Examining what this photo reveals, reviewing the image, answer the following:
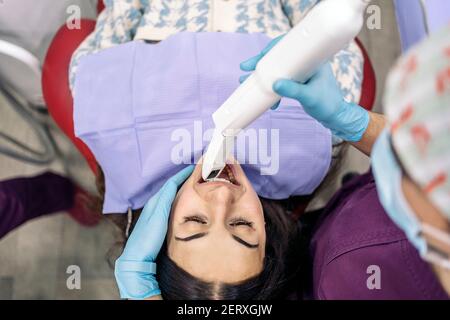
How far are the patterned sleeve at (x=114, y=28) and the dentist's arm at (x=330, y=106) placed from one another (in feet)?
1.30

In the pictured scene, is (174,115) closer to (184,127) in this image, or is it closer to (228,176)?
(184,127)

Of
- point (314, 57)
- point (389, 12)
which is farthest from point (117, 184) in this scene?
point (389, 12)

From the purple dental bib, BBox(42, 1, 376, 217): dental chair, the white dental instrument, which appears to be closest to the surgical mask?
the white dental instrument

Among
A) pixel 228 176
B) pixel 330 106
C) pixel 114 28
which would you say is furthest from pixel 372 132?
pixel 114 28

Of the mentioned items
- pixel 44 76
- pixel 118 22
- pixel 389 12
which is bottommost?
pixel 44 76

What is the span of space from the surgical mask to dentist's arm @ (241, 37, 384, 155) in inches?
7.9

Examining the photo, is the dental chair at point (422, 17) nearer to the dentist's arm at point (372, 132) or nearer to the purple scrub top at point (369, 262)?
the dentist's arm at point (372, 132)

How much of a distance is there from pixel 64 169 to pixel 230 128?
87 centimetres

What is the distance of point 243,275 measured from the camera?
2.34 ft

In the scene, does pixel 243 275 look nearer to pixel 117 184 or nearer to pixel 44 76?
pixel 117 184

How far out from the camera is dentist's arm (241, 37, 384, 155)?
0.60m

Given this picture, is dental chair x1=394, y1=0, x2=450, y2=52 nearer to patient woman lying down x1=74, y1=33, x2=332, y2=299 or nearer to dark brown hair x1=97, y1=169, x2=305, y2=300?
patient woman lying down x1=74, y1=33, x2=332, y2=299

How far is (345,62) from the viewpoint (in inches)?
36.0

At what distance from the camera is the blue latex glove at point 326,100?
584 mm
